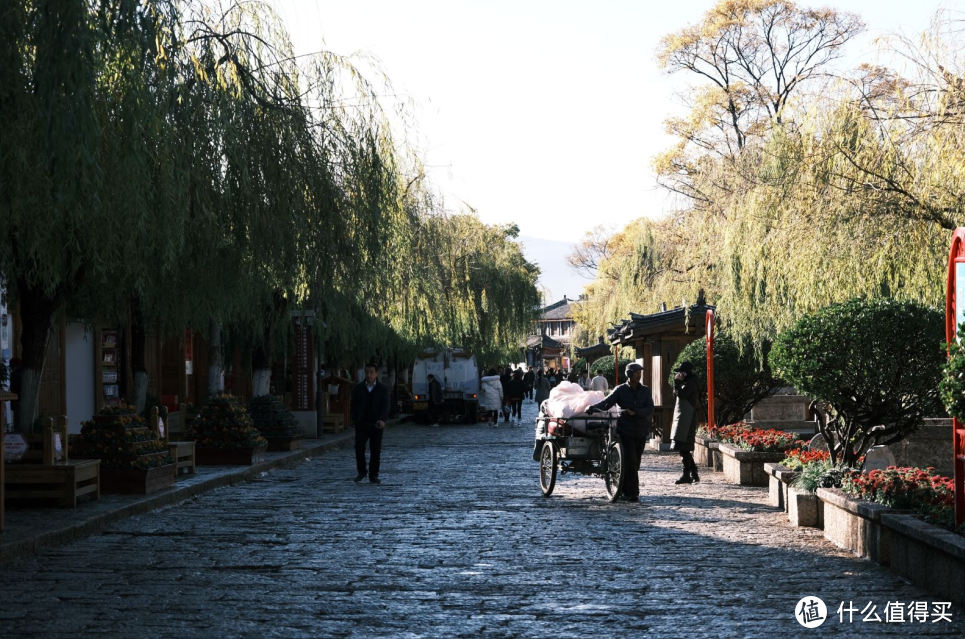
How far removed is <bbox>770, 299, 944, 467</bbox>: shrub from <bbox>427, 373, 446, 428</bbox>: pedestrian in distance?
29.8 metres

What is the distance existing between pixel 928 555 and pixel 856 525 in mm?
1937

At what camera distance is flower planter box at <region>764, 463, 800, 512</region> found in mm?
13281

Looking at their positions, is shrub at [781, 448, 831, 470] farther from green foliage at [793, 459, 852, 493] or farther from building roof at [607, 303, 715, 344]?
building roof at [607, 303, 715, 344]

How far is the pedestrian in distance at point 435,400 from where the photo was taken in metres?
41.7

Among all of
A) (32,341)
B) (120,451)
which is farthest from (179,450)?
(32,341)

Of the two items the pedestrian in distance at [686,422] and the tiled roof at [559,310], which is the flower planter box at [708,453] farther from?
the tiled roof at [559,310]

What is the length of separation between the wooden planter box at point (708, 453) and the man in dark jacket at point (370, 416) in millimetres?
5644

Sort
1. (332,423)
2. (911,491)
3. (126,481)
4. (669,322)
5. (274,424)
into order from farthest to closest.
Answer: (332,423) < (669,322) < (274,424) < (126,481) < (911,491)

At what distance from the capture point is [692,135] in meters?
38.5

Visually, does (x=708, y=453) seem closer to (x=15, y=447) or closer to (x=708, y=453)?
(x=708, y=453)

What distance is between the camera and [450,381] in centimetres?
4281

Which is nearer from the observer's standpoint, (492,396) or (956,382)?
(956,382)

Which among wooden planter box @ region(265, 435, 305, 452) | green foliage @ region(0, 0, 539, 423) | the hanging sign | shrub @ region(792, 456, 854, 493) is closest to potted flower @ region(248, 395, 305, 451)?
wooden planter box @ region(265, 435, 305, 452)

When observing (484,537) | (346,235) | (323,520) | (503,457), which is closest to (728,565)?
(484,537)
